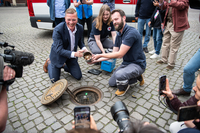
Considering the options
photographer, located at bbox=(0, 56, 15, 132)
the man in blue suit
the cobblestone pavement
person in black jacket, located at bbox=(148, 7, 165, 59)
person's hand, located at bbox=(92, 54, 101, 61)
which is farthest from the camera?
person in black jacket, located at bbox=(148, 7, 165, 59)

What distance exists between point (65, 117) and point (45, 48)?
13.0 feet

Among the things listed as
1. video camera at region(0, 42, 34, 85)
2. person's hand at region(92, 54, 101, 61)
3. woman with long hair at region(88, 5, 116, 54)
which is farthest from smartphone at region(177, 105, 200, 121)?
woman with long hair at region(88, 5, 116, 54)

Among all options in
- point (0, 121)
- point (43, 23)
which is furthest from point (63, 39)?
point (43, 23)

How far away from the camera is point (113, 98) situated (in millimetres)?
3059

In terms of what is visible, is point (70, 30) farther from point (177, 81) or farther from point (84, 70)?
point (177, 81)

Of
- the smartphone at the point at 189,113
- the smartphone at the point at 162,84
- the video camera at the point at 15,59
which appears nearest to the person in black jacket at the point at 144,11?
the smartphone at the point at 162,84

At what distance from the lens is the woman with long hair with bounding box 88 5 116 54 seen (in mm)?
4078

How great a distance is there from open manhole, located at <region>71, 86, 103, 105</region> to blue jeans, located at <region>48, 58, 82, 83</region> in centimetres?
42

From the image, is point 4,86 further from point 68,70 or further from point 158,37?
point 158,37

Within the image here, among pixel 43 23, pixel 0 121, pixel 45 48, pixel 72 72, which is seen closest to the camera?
pixel 0 121

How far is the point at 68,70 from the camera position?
392 cm

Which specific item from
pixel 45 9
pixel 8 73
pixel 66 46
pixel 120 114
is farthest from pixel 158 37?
pixel 45 9

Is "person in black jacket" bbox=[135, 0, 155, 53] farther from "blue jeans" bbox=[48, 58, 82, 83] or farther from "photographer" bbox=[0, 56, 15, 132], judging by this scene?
"photographer" bbox=[0, 56, 15, 132]

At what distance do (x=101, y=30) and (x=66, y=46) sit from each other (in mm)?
1308
